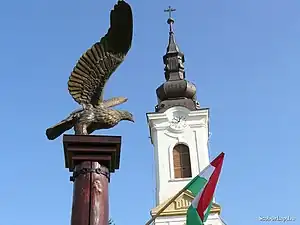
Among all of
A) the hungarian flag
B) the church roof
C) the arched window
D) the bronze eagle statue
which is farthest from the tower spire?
the bronze eagle statue

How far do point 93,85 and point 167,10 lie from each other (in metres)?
32.5

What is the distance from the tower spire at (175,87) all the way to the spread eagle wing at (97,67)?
77.6 ft

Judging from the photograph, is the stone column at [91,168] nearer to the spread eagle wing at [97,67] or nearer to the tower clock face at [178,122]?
the spread eagle wing at [97,67]

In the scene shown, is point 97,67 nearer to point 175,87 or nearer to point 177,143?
point 177,143

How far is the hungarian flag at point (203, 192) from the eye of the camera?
6016 mm

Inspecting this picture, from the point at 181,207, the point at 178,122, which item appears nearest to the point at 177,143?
the point at 178,122

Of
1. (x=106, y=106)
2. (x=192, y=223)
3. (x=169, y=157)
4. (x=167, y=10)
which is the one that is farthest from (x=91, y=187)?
(x=167, y=10)

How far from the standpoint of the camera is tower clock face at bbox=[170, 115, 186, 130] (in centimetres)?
2751

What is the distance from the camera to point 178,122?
27734 millimetres

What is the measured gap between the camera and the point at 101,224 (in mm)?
4105

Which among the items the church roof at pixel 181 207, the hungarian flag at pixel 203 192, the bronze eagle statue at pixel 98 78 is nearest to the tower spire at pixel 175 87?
the church roof at pixel 181 207

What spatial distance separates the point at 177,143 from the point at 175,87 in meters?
4.26

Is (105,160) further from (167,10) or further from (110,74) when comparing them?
(167,10)

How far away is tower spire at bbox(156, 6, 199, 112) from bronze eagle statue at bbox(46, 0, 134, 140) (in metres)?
23.6
